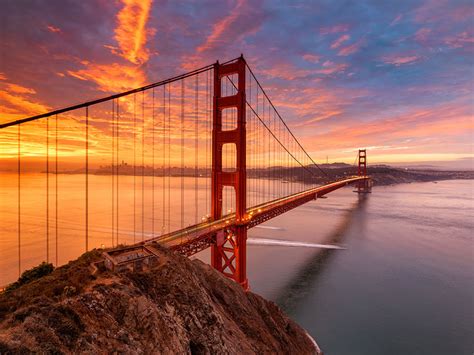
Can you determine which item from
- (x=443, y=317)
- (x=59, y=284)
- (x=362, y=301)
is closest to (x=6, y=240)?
(x=59, y=284)

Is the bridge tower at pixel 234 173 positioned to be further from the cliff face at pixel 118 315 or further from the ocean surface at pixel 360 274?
the cliff face at pixel 118 315

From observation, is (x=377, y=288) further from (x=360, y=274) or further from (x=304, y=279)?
(x=304, y=279)

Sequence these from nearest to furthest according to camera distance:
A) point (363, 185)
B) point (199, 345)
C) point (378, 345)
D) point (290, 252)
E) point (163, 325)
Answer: point (163, 325)
point (199, 345)
point (378, 345)
point (290, 252)
point (363, 185)

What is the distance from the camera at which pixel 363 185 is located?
104625 mm

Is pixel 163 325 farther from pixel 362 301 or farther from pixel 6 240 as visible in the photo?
pixel 6 240

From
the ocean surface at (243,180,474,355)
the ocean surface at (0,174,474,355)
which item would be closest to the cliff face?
the ocean surface at (243,180,474,355)

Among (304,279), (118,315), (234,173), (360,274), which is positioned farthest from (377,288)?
(118,315)

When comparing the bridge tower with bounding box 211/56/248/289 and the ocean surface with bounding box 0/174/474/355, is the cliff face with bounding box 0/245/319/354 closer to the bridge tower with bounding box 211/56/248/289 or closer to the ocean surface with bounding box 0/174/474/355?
the bridge tower with bounding box 211/56/248/289

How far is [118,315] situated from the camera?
5.70m

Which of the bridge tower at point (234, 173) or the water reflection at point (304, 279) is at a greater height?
the bridge tower at point (234, 173)

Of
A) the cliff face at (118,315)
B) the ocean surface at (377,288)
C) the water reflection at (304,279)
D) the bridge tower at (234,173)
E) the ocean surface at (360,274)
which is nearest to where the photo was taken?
the cliff face at (118,315)

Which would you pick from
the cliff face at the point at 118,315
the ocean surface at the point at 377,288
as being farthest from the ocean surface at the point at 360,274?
the cliff face at the point at 118,315

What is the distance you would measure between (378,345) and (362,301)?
15.4 ft

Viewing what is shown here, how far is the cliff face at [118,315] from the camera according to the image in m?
4.64
